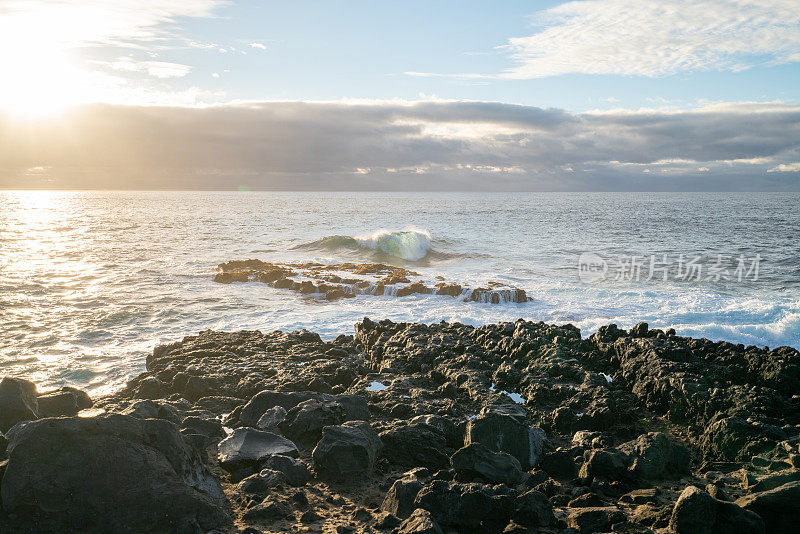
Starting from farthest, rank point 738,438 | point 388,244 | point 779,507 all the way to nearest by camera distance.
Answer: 1. point 388,244
2. point 738,438
3. point 779,507

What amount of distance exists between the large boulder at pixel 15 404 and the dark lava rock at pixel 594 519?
259 inches

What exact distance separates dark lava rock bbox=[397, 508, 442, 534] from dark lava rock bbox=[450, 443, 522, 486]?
3.41 ft

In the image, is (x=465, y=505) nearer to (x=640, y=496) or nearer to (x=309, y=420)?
(x=640, y=496)

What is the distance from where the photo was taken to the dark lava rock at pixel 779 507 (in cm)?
474

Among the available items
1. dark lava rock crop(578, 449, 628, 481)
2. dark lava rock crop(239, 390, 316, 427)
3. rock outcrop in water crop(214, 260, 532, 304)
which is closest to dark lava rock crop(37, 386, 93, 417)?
dark lava rock crop(239, 390, 316, 427)

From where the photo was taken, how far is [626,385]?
977 cm

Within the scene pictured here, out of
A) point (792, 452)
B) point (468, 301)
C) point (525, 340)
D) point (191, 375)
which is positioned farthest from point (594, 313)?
point (191, 375)

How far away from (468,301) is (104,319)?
43.1 feet

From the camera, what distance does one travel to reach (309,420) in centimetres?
693

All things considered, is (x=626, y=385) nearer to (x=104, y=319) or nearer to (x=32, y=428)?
(x=32, y=428)

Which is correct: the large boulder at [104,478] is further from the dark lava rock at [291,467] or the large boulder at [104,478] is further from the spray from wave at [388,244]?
the spray from wave at [388,244]

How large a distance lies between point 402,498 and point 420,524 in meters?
0.61

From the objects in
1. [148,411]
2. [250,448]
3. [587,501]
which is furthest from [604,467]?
[148,411]

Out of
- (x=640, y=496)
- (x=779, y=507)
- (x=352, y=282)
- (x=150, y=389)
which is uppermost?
(x=779, y=507)
